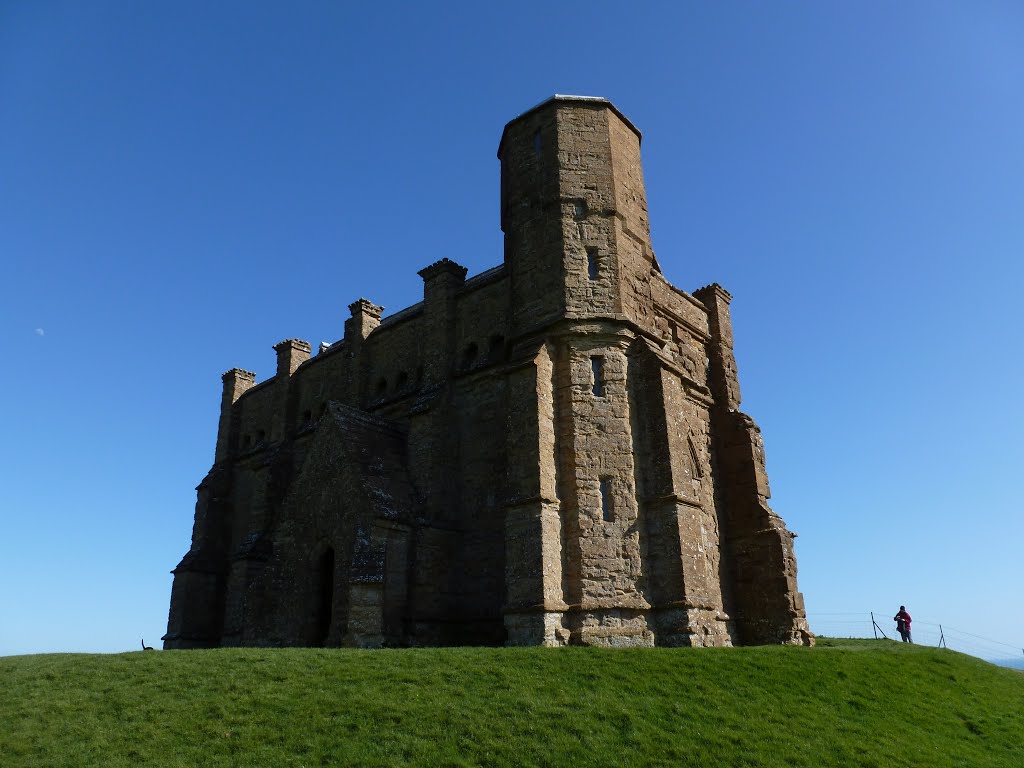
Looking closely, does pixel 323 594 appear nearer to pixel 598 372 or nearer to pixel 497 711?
pixel 598 372

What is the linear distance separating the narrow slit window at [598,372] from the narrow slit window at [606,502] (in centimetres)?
229

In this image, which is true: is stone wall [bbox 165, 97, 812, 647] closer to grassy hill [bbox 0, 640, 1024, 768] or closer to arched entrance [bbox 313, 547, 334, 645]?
arched entrance [bbox 313, 547, 334, 645]

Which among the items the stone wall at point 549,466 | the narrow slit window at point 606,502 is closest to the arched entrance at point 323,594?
the stone wall at point 549,466

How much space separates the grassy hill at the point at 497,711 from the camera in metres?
10.5

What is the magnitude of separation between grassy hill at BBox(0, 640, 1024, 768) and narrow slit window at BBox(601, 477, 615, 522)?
369 cm

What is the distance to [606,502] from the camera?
58.2 ft

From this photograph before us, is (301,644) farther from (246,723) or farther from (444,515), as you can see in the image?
(246,723)

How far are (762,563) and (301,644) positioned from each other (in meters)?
13.3

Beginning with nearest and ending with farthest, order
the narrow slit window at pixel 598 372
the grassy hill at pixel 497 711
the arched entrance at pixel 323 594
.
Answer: the grassy hill at pixel 497 711 < the narrow slit window at pixel 598 372 < the arched entrance at pixel 323 594

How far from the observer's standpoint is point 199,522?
32.4 m

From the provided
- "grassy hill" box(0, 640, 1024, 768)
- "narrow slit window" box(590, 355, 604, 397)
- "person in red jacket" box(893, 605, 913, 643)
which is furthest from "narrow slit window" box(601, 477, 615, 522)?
"person in red jacket" box(893, 605, 913, 643)

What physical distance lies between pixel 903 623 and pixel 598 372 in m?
15.3

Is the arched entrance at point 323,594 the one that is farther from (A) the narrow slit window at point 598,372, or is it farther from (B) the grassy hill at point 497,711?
(A) the narrow slit window at point 598,372

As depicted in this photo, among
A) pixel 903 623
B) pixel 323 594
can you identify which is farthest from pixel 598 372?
pixel 903 623
